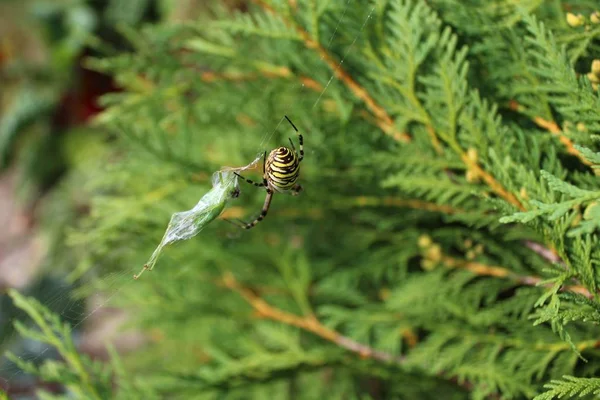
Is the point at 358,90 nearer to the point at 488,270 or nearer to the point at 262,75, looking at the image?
the point at 262,75

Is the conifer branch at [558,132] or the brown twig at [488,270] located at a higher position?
the conifer branch at [558,132]

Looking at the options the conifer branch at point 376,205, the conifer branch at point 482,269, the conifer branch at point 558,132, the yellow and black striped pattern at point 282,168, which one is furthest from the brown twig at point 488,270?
the yellow and black striped pattern at point 282,168

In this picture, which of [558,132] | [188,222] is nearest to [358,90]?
[558,132]

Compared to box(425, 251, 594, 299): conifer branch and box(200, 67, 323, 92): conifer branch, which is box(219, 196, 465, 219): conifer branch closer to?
box(425, 251, 594, 299): conifer branch

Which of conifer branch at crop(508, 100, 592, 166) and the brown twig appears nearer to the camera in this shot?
conifer branch at crop(508, 100, 592, 166)

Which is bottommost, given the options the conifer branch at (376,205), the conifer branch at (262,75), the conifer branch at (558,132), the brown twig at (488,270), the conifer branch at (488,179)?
the brown twig at (488,270)

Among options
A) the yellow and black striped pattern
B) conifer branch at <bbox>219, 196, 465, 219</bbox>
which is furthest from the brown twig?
the yellow and black striped pattern

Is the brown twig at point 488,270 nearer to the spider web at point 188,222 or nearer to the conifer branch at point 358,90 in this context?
the conifer branch at point 358,90
